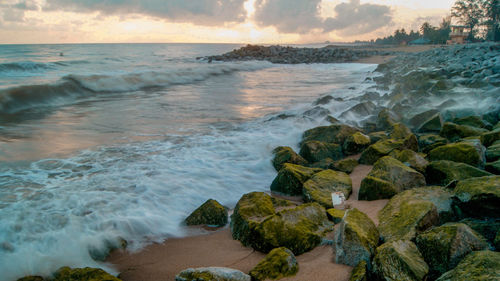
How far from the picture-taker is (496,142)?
359 cm

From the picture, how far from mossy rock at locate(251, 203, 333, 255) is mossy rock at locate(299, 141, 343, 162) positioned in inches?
76.1

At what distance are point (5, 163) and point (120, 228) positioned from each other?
2676mm

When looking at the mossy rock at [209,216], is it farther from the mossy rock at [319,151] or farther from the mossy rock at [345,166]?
the mossy rock at [319,151]

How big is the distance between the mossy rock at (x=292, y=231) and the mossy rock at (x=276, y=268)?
0.77ft

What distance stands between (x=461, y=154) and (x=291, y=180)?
1786 millimetres

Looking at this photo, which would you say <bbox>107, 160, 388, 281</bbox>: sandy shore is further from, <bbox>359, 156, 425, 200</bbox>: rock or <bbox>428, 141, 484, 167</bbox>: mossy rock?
<bbox>428, 141, 484, 167</bbox>: mossy rock

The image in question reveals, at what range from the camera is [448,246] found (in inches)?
68.6

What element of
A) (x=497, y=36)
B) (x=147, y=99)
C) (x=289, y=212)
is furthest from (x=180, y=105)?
(x=497, y=36)

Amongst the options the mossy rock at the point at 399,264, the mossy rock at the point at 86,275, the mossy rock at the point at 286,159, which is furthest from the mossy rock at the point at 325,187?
the mossy rock at the point at 86,275

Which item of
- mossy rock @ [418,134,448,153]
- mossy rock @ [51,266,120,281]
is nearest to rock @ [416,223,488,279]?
mossy rock @ [51,266,120,281]

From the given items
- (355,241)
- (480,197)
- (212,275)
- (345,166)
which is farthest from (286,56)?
(212,275)

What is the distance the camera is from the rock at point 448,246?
5.68 feet

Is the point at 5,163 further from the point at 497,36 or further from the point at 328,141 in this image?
the point at 497,36

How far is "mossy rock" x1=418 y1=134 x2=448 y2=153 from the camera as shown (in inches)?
159
